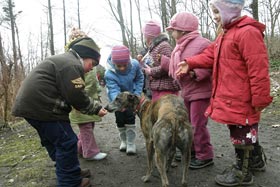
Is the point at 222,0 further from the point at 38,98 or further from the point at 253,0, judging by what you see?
the point at 253,0

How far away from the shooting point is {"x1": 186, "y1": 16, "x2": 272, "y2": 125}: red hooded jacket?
3.41 metres

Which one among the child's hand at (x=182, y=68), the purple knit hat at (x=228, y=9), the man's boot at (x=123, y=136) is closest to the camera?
the purple knit hat at (x=228, y=9)

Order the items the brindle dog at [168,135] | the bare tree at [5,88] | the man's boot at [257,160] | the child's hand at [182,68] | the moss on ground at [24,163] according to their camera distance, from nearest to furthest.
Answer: the brindle dog at [168,135] < the child's hand at [182,68] < the man's boot at [257,160] < the moss on ground at [24,163] < the bare tree at [5,88]

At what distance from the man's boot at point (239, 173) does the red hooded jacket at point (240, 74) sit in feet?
1.36

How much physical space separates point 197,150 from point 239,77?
137cm

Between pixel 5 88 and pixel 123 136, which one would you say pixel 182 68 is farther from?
pixel 5 88

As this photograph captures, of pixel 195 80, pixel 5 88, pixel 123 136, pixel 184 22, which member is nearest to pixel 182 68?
pixel 195 80

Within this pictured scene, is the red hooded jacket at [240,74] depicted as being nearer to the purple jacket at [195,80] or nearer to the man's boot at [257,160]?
the purple jacket at [195,80]

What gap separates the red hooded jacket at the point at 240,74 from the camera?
3.41 metres

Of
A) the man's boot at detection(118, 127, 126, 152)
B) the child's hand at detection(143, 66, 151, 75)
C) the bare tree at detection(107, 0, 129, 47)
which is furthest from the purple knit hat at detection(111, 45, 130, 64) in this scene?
the bare tree at detection(107, 0, 129, 47)

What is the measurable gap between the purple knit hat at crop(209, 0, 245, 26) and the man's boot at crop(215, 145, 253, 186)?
4.78ft

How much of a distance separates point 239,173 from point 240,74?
1.19m

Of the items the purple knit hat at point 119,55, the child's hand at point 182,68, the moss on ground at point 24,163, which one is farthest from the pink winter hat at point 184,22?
the moss on ground at point 24,163

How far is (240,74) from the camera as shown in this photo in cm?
362
